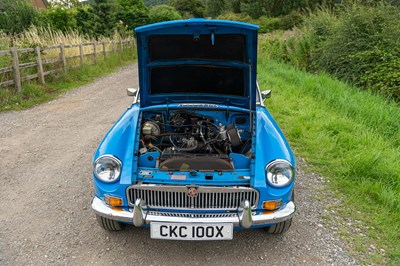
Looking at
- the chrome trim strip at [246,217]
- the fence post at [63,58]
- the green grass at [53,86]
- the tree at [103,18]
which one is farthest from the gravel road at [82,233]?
the tree at [103,18]

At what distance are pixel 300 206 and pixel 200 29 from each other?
2.16m

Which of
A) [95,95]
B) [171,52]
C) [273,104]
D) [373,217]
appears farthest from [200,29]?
[95,95]

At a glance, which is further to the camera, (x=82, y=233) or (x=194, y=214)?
(x=82, y=233)

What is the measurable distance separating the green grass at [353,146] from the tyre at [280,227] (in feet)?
2.06

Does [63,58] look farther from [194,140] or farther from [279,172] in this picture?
[279,172]

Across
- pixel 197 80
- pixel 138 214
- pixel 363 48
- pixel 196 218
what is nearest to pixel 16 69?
pixel 197 80

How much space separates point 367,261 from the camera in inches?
108

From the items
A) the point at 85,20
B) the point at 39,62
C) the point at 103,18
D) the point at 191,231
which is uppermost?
the point at 103,18

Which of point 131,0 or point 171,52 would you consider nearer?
point 171,52

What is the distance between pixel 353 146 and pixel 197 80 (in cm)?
268

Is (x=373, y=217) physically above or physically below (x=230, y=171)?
below

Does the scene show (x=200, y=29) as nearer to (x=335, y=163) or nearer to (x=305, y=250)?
(x=305, y=250)

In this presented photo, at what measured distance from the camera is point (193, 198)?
262 centimetres

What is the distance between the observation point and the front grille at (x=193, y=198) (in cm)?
261
